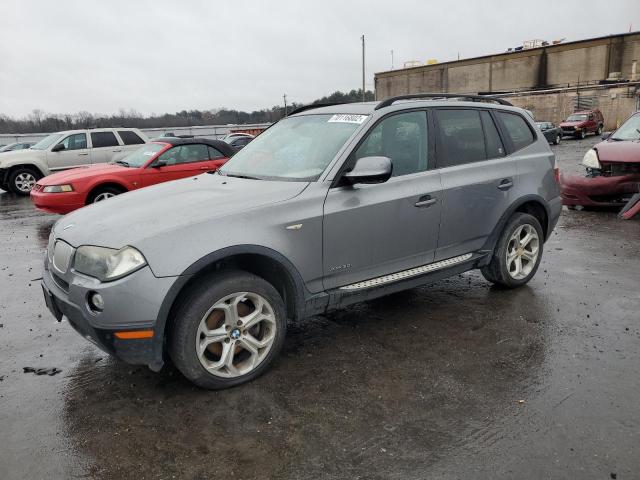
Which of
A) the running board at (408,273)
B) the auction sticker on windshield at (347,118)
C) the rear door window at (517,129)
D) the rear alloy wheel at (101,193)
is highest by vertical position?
the auction sticker on windshield at (347,118)

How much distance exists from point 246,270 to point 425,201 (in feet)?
5.15

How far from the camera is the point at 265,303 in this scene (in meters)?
3.44

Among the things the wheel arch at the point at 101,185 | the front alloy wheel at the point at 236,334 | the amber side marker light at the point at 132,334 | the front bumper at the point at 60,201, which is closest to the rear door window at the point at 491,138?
the front alloy wheel at the point at 236,334

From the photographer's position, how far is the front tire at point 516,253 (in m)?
4.93

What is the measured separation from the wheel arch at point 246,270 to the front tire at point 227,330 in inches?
3.4

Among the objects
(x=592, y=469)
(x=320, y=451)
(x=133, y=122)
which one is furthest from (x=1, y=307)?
(x=133, y=122)

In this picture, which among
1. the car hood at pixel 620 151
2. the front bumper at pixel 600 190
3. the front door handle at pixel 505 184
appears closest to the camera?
the front door handle at pixel 505 184

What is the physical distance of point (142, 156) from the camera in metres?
10.1

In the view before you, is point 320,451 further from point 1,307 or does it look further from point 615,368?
point 1,307

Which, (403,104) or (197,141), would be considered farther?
(197,141)

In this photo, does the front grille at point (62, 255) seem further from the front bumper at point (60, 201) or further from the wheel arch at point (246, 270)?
the front bumper at point (60, 201)

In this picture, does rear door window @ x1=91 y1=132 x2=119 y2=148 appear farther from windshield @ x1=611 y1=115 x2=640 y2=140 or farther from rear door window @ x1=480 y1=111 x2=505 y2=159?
windshield @ x1=611 y1=115 x2=640 y2=140

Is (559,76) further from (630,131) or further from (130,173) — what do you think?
(130,173)

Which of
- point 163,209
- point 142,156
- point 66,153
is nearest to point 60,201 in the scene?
point 142,156
